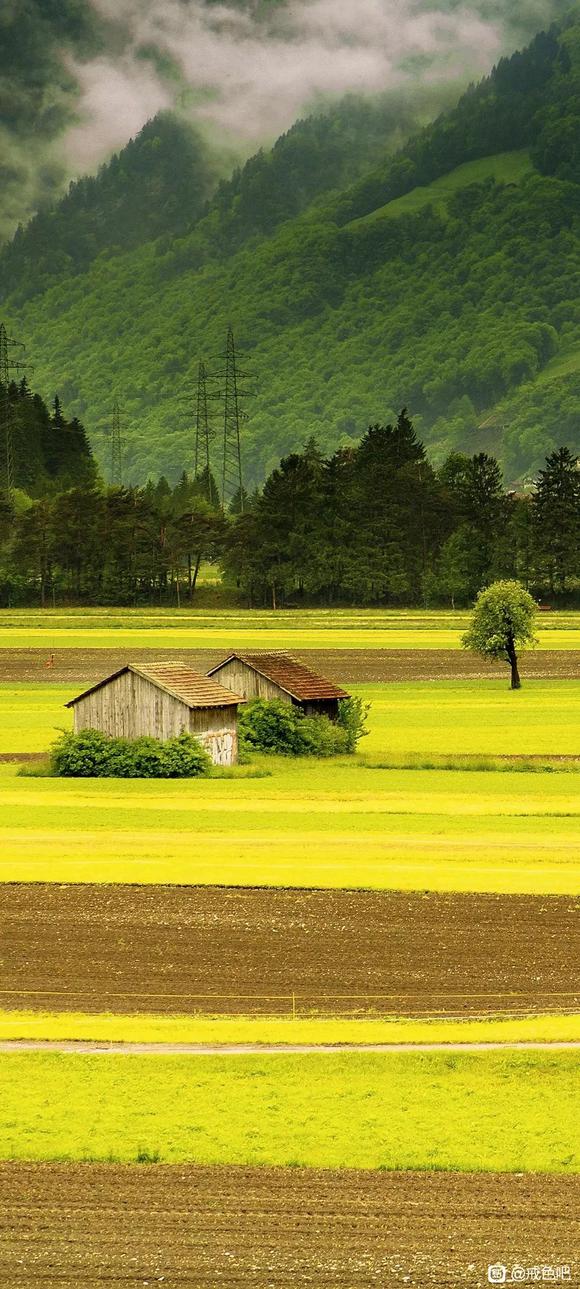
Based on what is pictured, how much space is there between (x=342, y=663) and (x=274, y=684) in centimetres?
4231

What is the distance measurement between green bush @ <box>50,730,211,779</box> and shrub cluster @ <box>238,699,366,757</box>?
5.03 m

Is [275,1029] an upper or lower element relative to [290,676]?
lower

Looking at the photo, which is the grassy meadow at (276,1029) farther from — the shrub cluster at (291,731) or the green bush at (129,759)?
the shrub cluster at (291,731)

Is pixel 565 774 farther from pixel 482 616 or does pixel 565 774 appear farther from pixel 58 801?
pixel 482 616

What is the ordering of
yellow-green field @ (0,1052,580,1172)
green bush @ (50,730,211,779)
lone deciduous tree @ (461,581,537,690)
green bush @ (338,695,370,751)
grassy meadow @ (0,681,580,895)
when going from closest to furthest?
1. yellow-green field @ (0,1052,580,1172)
2. grassy meadow @ (0,681,580,895)
3. green bush @ (50,730,211,779)
4. green bush @ (338,695,370,751)
5. lone deciduous tree @ (461,581,537,690)

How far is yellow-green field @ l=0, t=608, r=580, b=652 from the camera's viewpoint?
123 m

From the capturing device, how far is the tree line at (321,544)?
169625 mm

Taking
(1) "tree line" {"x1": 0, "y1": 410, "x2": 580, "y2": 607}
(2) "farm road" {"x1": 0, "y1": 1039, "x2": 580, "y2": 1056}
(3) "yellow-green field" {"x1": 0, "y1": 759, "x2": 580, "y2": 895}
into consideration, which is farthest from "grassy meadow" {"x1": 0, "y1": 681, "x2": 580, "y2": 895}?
(1) "tree line" {"x1": 0, "y1": 410, "x2": 580, "y2": 607}

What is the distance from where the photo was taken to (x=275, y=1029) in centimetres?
2477

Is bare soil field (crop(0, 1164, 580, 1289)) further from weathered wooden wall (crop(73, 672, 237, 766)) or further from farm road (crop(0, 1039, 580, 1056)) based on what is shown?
weathered wooden wall (crop(73, 672, 237, 766))

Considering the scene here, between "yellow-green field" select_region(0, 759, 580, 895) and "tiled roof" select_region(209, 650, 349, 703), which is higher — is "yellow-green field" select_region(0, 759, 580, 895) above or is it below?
below

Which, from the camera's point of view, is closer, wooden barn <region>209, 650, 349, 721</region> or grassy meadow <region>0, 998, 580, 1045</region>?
grassy meadow <region>0, 998, 580, 1045</region>

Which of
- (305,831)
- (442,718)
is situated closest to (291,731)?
(442,718)

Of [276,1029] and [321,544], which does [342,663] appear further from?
[276,1029]
